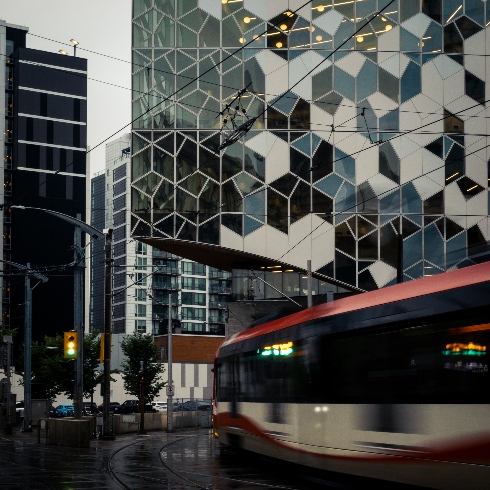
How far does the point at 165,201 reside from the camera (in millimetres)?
46719

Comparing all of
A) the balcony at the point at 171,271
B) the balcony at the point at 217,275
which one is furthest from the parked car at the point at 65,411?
the balcony at the point at 217,275

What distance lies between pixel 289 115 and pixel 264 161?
2.58 m

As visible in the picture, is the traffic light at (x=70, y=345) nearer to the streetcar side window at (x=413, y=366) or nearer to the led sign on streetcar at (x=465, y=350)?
the streetcar side window at (x=413, y=366)

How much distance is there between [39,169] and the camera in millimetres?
115000

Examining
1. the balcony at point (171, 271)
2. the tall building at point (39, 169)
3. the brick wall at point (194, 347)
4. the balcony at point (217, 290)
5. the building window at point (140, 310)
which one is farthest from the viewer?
the balcony at point (217, 290)

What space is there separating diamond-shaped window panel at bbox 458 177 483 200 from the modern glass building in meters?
0.06

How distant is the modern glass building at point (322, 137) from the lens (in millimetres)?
46562

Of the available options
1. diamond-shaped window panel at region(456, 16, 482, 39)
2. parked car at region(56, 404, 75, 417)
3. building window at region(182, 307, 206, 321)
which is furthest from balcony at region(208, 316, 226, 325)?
diamond-shaped window panel at region(456, 16, 482, 39)

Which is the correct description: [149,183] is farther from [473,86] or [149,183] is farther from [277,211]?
[473,86]

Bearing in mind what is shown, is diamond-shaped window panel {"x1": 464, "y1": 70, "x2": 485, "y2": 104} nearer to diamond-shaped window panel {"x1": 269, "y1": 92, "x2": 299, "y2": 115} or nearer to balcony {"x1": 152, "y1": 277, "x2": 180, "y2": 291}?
diamond-shaped window panel {"x1": 269, "y1": 92, "x2": 299, "y2": 115}

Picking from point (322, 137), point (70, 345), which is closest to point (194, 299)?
point (322, 137)

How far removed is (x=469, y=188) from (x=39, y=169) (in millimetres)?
77327

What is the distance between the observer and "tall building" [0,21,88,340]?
112500mm

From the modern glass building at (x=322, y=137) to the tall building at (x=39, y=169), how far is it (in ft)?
219
